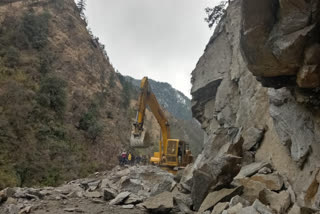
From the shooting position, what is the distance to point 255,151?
8117mm

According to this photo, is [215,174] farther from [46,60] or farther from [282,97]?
[46,60]

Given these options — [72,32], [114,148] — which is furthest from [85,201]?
[72,32]

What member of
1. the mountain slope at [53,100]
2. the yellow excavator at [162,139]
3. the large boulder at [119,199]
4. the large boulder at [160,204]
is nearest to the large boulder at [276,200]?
the large boulder at [160,204]

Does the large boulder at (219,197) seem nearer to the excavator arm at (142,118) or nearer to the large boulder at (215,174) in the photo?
the large boulder at (215,174)

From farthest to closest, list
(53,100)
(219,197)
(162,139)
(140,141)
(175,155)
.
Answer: (53,100) → (162,139) → (175,155) → (140,141) → (219,197)

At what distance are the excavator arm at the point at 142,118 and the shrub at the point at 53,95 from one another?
35.7 feet

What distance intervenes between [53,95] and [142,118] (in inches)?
491

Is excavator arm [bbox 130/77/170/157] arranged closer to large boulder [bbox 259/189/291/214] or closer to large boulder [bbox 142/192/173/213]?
large boulder [bbox 142/192/173/213]

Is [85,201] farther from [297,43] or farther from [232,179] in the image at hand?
[297,43]

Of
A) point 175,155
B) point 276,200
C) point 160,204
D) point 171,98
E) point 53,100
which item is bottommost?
point 160,204

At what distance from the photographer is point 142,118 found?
12.0 m

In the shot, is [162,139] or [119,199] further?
[162,139]

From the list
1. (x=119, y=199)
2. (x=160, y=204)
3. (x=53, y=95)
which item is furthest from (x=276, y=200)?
(x=53, y=95)

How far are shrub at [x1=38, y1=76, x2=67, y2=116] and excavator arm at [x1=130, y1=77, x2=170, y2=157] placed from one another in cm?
1090
